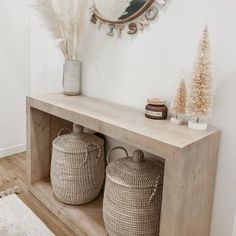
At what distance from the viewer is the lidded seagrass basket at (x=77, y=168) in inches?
66.1

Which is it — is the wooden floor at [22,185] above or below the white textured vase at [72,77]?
below

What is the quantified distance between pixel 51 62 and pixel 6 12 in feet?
1.84

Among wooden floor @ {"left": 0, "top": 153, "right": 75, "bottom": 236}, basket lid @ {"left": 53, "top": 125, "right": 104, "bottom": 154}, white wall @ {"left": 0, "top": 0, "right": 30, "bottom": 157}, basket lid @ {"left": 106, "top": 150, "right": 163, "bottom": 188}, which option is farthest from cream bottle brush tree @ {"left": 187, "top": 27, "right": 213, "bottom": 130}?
white wall @ {"left": 0, "top": 0, "right": 30, "bottom": 157}

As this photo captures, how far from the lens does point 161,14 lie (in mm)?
1451

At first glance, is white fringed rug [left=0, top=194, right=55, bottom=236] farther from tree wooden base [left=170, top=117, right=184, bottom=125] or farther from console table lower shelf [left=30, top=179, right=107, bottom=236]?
tree wooden base [left=170, top=117, right=184, bottom=125]

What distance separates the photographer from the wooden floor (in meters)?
1.64

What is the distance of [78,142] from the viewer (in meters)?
1.73

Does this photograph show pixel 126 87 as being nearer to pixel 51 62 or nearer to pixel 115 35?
pixel 115 35

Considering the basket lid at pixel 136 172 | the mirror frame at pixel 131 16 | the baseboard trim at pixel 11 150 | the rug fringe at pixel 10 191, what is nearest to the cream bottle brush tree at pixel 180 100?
the basket lid at pixel 136 172

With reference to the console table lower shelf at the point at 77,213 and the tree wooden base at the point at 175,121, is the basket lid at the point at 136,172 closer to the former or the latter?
the tree wooden base at the point at 175,121

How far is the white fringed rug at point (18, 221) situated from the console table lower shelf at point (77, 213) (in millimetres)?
114

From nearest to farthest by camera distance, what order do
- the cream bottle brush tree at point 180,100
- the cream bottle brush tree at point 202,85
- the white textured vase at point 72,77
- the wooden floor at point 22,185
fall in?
the cream bottle brush tree at point 202,85, the cream bottle brush tree at point 180,100, the wooden floor at point 22,185, the white textured vase at point 72,77

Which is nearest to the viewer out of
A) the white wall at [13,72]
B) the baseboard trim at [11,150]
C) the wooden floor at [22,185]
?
the wooden floor at [22,185]

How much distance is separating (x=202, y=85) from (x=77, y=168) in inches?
34.5
